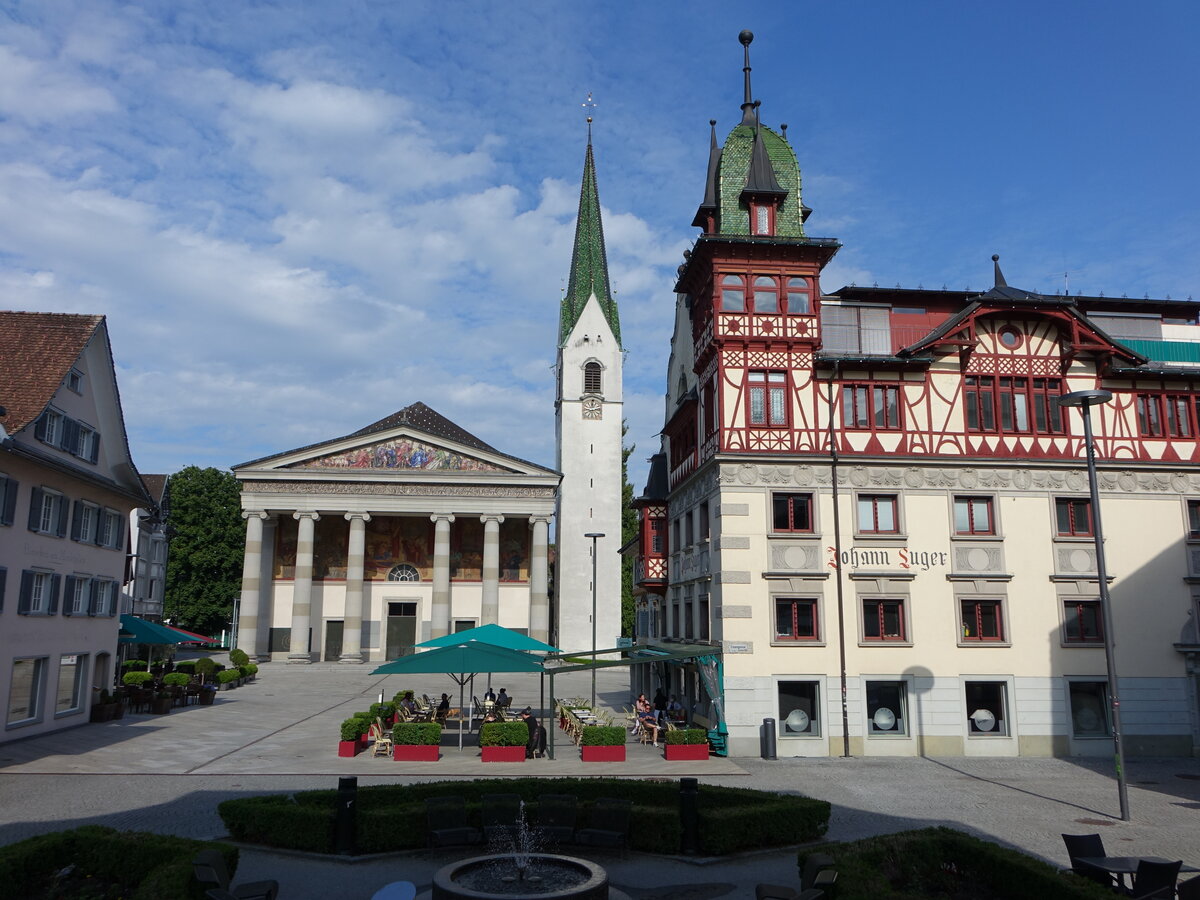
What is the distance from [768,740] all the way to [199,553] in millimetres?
63158

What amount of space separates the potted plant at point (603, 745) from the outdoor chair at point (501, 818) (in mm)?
8925

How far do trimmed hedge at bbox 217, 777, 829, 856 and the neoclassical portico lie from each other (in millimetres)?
47624

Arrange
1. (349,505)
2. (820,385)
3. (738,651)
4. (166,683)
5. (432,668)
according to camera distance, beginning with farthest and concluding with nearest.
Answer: (349,505)
(166,683)
(820,385)
(738,651)
(432,668)

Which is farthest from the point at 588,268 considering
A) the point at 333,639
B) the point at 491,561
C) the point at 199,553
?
the point at 199,553

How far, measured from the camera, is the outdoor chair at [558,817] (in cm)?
1404

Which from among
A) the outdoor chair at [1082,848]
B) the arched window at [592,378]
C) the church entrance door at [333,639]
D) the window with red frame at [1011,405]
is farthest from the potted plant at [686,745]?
the arched window at [592,378]

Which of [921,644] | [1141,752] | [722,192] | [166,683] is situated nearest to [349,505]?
[166,683]

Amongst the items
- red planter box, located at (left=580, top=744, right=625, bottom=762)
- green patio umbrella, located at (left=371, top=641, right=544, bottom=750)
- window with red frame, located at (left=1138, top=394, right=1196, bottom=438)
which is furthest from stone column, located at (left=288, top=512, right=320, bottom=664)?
window with red frame, located at (left=1138, top=394, right=1196, bottom=438)

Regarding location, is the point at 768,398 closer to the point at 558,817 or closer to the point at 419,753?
the point at 419,753

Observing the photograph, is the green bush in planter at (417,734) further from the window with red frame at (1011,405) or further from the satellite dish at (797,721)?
the window with red frame at (1011,405)

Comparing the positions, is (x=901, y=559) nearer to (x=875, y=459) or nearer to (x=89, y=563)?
(x=875, y=459)

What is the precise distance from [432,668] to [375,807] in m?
7.63

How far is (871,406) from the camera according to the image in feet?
88.8

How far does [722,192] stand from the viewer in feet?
97.0
